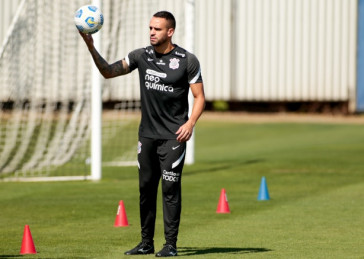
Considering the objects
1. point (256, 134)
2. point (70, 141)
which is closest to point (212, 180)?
point (70, 141)

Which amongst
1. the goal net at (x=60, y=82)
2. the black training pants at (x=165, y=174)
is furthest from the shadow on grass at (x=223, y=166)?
the black training pants at (x=165, y=174)

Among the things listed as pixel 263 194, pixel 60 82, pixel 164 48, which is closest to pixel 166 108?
pixel 164 48

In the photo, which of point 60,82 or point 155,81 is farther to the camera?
point 60,82

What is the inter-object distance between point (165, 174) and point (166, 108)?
621 mm

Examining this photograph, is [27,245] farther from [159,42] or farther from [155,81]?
[159,42]

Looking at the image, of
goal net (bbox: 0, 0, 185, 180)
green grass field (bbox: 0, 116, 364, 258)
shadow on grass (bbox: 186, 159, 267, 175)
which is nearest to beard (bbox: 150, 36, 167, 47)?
green grass field (bbox: 0, 116, 364, 258)

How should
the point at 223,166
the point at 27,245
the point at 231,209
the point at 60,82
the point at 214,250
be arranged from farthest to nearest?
the point at 60,82
the point at 223,166
the point at 231,209
the point at 214,250
the point at 27,245

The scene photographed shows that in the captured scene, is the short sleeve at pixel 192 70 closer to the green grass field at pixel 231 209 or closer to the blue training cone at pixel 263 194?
the green grass field at pixel 231 209

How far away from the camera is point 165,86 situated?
8.36m

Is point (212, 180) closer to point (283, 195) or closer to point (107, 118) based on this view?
point (283, 195)

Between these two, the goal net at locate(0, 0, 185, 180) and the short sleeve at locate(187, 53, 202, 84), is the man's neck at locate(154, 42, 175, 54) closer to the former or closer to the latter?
the short sleeve at locate(187, 53, 202, 84)

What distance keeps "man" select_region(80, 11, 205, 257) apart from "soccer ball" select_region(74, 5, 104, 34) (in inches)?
11.9

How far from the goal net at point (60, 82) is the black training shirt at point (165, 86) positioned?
6772mm

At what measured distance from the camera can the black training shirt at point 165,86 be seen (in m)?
8.35
